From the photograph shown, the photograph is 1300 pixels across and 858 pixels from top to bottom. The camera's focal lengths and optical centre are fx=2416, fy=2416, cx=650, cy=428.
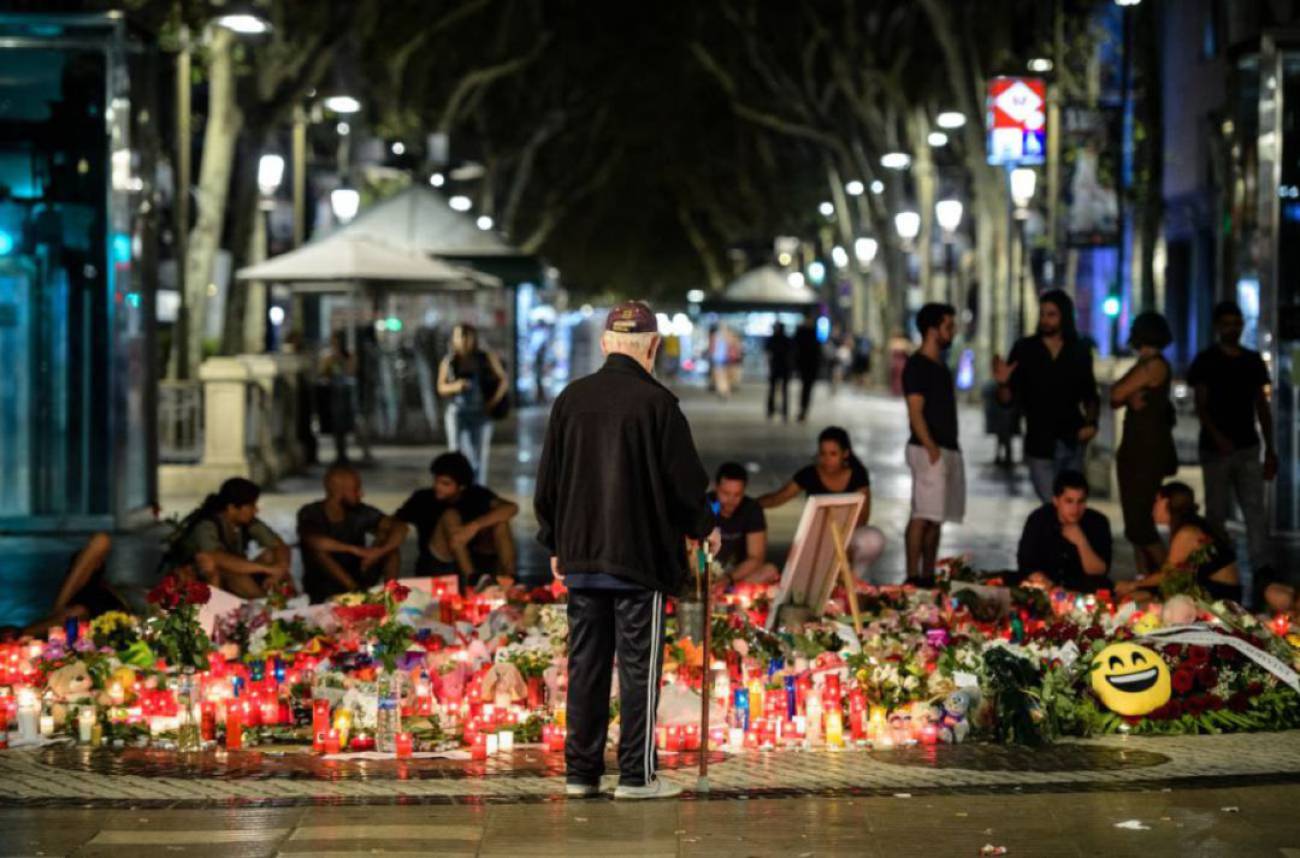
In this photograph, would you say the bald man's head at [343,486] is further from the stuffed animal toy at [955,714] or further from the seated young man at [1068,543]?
the stuffed animal toy at [955,714]

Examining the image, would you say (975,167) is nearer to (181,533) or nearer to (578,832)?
(181,533)

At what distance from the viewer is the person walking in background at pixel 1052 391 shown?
1541 cm

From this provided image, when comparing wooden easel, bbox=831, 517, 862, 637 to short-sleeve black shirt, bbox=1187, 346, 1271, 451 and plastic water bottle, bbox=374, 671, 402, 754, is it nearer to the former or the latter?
plastic water bottle, bbox=374, 671, 402, 754

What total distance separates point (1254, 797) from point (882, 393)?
46.4 meters

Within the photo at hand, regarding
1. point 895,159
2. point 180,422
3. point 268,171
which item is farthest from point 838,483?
point 895,159

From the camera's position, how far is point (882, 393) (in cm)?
5497

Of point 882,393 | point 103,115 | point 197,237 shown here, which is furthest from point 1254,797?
point 882,393

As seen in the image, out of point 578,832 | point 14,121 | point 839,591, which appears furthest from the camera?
point 14,121

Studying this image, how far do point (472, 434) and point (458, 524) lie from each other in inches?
354

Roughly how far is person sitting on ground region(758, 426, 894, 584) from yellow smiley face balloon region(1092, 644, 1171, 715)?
3698mm

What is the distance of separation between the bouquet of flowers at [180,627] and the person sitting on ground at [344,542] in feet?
9.01

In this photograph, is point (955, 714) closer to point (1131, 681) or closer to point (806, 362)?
point (1131, 681)

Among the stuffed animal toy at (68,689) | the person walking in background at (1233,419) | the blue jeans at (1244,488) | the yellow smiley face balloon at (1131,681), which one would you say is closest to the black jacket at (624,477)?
the yellow smiley face balloon at (1131,681)

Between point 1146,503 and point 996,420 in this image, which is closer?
point 1146,503
